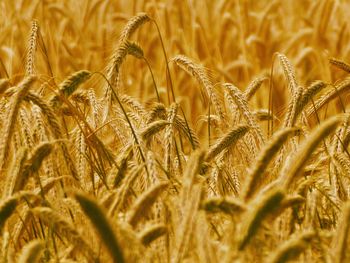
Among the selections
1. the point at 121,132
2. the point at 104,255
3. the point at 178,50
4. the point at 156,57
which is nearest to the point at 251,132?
the point at 121,132

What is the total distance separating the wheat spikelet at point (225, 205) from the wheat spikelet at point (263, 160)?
43mm

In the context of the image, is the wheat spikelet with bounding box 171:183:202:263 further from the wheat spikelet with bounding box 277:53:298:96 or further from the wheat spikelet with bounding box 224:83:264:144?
the wheat spikelet with bounding box 277:53:298:96

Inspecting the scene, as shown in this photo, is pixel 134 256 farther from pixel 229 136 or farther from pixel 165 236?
pixel 229 136

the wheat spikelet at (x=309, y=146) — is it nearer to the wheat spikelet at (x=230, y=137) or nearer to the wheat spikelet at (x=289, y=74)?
the wheat spikelet at (x=230, y=137)

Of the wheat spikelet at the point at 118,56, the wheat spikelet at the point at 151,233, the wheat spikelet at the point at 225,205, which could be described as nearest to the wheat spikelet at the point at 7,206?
the wheat spikelet at the point at 151,233

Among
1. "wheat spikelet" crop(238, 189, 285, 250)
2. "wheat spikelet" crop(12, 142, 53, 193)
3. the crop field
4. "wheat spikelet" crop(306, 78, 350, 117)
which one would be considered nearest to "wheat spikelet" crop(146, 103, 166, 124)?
the crop field

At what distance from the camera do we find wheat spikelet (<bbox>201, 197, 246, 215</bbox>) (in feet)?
5.91

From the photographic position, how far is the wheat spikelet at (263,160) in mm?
1769

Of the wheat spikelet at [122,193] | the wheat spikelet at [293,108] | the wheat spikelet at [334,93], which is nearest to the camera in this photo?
the wheat spikelet at [122,193]

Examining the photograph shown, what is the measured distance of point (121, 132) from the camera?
2930mm

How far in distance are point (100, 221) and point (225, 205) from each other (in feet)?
1.22

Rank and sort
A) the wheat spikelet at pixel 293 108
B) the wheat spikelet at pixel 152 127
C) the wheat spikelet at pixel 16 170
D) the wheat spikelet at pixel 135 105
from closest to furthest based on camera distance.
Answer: the wheat spikelet at pixel 16 170
the wheat spikelet at pixel 152 127
the wheat spikelet at pixel 293 108
the wheat spikelet at pixel 135 105

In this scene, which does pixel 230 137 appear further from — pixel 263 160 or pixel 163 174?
pixel 263 160

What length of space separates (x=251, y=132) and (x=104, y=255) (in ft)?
3.11
